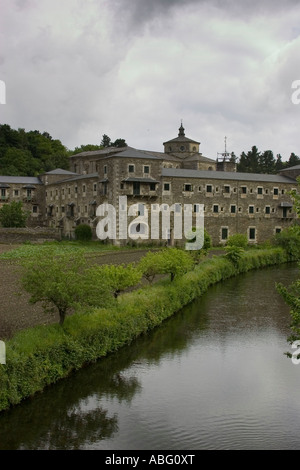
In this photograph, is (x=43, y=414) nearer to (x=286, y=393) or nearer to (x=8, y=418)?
(x=8, y=418)

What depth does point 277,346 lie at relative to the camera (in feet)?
70.2

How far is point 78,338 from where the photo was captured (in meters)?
17.5

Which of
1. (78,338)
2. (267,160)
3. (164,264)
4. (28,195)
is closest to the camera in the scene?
(78,338)

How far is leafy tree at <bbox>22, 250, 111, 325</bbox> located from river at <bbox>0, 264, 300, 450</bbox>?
2.20 m

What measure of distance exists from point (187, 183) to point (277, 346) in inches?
1359

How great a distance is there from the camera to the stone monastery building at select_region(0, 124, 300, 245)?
169ft

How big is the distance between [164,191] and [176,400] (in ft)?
126

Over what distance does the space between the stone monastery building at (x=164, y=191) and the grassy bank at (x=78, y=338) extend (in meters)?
23.5

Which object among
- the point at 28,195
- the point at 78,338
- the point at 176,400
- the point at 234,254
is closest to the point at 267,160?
the point at 28,195

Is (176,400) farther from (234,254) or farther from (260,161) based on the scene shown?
(260,161)

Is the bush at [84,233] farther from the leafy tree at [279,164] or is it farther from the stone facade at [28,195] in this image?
the leafy tree at [279,164]

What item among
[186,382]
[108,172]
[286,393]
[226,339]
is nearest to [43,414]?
[186,382]

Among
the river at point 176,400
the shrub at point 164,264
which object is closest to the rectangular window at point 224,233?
the shrub at point 164,264

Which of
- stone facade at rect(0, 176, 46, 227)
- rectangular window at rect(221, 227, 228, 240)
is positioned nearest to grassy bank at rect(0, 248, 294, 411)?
rectangular window at rect(221, 227, 228, 240)
